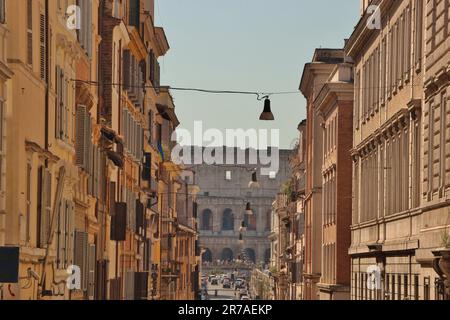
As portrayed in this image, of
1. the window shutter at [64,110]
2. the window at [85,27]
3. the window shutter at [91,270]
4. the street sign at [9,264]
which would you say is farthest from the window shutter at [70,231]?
the street sign at [9,264]

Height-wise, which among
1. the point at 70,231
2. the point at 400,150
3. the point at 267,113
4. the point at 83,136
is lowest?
the point at 70,231

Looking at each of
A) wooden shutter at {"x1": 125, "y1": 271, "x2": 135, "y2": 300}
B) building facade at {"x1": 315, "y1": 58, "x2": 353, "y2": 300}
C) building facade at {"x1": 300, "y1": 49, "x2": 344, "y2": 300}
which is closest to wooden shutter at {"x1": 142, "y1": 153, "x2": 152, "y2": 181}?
wooden shutter at {"x1": 125, "y1": 271, "x2": 135, "y2": 300}

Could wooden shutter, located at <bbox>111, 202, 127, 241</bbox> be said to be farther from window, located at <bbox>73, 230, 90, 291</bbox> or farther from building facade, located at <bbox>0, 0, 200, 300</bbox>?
window, located at <bbox>73, 230, 90, 291</bbox>

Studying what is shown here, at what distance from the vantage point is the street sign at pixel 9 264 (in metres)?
27.2

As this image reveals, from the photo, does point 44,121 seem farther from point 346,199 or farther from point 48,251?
point 346,199

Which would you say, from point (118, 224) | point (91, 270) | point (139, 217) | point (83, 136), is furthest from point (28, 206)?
point (139, 217)

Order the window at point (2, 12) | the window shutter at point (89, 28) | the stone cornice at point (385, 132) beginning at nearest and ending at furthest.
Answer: the window at point (2, 12), the window shutter at point (89, 28), the stone cornice at point (385, 132)

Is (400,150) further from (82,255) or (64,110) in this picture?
(64,110)

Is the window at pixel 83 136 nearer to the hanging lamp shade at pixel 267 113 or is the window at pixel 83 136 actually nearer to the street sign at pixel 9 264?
the hanging lamp shade at pixel 267 113

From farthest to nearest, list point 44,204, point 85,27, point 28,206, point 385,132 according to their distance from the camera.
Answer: point 385,132
point 85,27
point 44,204
point 28,206

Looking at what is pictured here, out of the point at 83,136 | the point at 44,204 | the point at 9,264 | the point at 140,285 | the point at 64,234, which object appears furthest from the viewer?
the point at 140,285

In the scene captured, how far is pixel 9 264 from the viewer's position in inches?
1078
